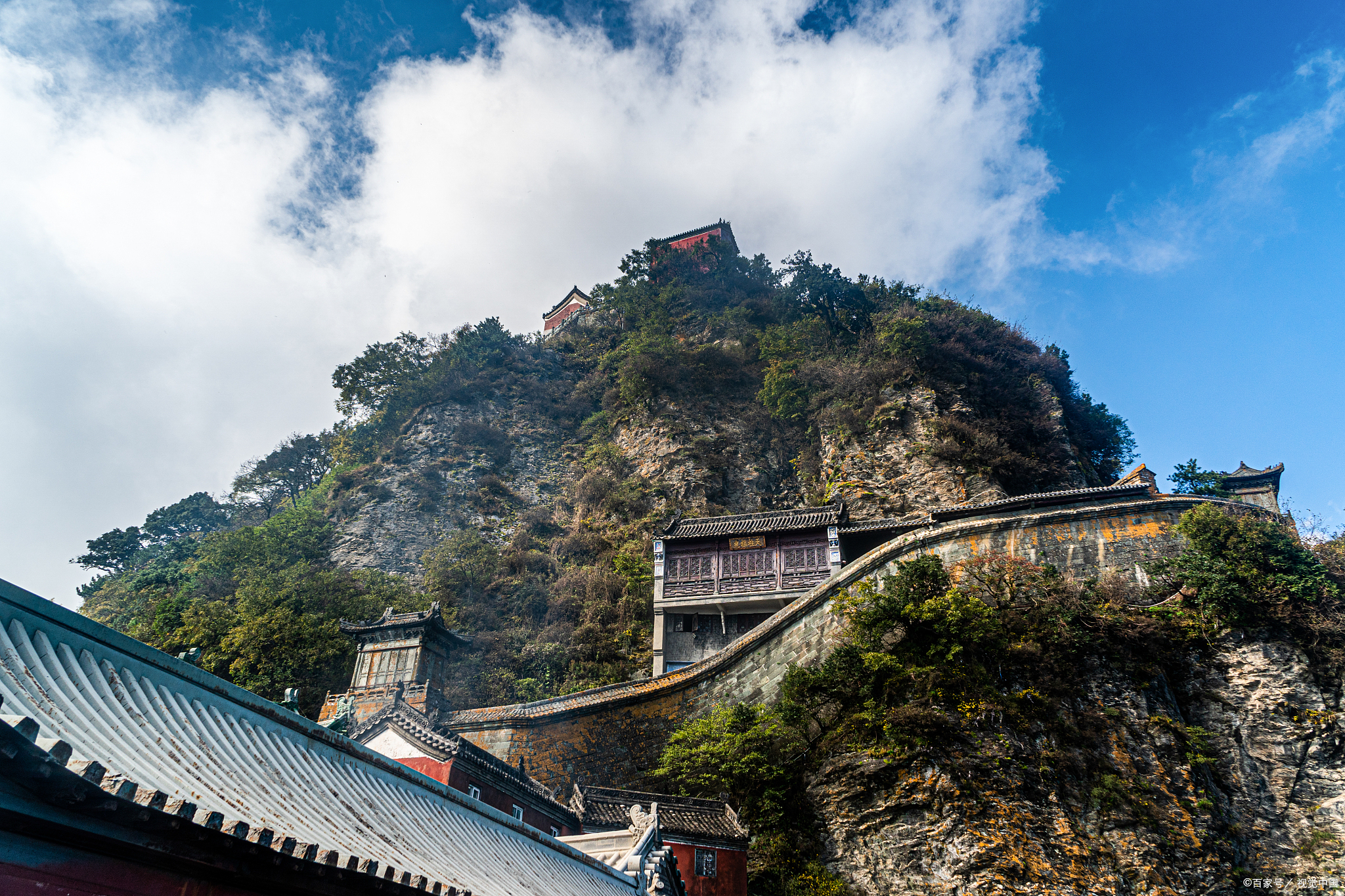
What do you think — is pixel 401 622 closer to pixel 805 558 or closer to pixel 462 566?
pixel 462 566

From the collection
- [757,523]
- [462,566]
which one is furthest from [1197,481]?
[462,566]

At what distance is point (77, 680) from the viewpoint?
209 inches

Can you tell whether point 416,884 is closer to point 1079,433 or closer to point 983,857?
point 983,857

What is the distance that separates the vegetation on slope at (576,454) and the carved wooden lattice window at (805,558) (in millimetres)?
4783

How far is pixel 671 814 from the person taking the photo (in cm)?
1362

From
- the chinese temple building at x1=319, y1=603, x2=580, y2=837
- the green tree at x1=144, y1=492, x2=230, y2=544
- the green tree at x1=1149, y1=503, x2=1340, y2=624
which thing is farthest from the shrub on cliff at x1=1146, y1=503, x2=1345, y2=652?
the green tree at x1=144, y1=492, x2=230, y2=544

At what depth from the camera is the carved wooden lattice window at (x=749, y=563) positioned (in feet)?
75.8

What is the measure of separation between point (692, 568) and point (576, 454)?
13061 millimetres

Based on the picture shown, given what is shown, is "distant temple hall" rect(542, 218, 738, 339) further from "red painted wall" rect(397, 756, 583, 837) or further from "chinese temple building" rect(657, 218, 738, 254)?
"red painted wall" rect(397, 756, 583, 837)

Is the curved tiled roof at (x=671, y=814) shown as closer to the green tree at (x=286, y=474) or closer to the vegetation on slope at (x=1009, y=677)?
the vegetation on slope at (x=1009, y=677)

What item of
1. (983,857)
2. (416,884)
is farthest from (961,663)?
(416,884)

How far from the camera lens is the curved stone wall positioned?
672 inches

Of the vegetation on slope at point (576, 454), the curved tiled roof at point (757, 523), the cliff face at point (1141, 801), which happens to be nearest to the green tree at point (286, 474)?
the vegetation on slope at point (576, 454)

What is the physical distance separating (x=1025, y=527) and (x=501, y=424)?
83.7 ft
